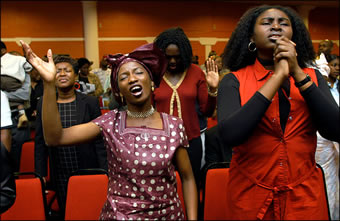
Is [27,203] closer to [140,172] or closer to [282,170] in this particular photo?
[140,172]

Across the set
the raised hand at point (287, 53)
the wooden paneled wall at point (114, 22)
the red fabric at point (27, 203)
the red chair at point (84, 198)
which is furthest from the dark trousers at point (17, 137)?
the wooden paneled wall at point (114, 22)

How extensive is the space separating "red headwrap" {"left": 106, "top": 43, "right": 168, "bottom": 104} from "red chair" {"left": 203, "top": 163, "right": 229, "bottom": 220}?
91cm

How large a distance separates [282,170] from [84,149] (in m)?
1.76

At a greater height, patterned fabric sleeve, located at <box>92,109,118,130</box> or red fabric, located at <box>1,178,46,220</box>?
patterned fabric sleeve, located at <box>92,109,118,130</box>

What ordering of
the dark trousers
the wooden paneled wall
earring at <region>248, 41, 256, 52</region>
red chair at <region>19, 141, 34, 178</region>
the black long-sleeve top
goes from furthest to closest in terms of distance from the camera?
the wooden paneled wall
the dark trousers
red chair at <region>19, 141, 34, 178</region>
earring at <region>248, 41, 256, 52</region>
the black long-sleeve top

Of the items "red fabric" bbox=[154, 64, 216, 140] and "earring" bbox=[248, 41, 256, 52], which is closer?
"earring" bbox=[248, 41, 256, 52]

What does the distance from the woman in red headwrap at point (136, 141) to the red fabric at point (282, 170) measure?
0.90ft

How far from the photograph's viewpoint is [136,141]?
4.95 feet

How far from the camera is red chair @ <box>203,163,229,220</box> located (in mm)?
2324

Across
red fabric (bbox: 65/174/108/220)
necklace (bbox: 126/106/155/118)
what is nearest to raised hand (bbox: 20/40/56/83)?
necklace (bbox: 126/106/155/118)

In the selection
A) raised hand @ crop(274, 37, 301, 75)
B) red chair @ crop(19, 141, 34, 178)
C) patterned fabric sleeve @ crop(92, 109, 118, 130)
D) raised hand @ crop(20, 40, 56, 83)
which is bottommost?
red chair @ crop(19, 141, 34, 178)

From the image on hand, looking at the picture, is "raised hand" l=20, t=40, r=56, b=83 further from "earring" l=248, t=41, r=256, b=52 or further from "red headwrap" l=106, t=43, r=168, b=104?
"earring" l=248, t=41, r=256, b=52

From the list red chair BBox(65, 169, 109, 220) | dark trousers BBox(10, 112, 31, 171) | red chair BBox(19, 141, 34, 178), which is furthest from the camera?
dark trousers BBox(10, 112, 31, 171)

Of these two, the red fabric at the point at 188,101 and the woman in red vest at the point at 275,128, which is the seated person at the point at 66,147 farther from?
the woman in red vest at the point at 275,128
